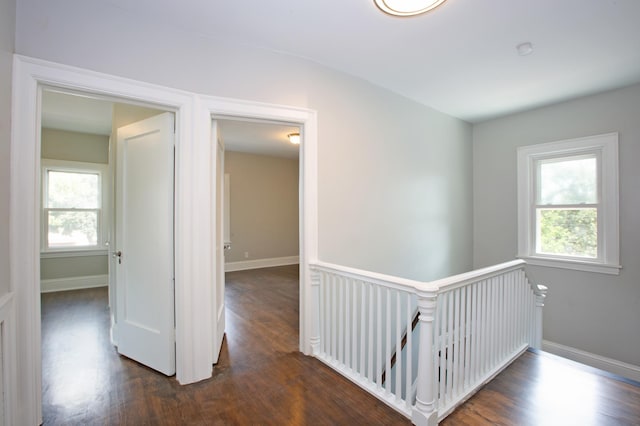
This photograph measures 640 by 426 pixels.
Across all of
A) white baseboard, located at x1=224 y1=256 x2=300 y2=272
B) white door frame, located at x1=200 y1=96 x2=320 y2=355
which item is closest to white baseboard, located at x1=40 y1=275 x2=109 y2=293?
white baseboard, located at x1=224 y1=256 x2=300 y2=272

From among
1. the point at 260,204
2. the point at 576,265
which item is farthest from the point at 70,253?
the point at 576,265

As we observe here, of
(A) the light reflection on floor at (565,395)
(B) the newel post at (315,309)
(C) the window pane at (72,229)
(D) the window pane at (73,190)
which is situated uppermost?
(D) the window pane at (73,190)

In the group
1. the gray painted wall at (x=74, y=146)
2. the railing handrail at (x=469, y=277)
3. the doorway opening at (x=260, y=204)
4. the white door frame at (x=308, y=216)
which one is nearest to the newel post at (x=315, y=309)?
the white door frame at (x=308, y=216)

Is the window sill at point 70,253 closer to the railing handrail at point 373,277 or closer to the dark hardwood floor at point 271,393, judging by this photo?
the dark hardwood floor at point 271,393

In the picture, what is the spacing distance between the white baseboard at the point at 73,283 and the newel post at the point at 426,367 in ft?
17.9

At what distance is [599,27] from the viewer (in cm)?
215

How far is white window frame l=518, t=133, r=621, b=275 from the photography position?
10.7 feet

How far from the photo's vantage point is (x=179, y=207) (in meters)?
2.15

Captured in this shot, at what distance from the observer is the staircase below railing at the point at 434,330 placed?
1.73 metres

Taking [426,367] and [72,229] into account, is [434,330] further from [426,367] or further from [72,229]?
[72,229]

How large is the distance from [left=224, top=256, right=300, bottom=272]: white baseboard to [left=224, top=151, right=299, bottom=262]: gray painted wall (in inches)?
3.4

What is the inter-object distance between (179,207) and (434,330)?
6.37 ft

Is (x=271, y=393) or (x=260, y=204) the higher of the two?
(x=260, y=204)

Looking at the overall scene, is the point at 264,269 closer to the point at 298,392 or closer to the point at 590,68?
the point at 298,392
